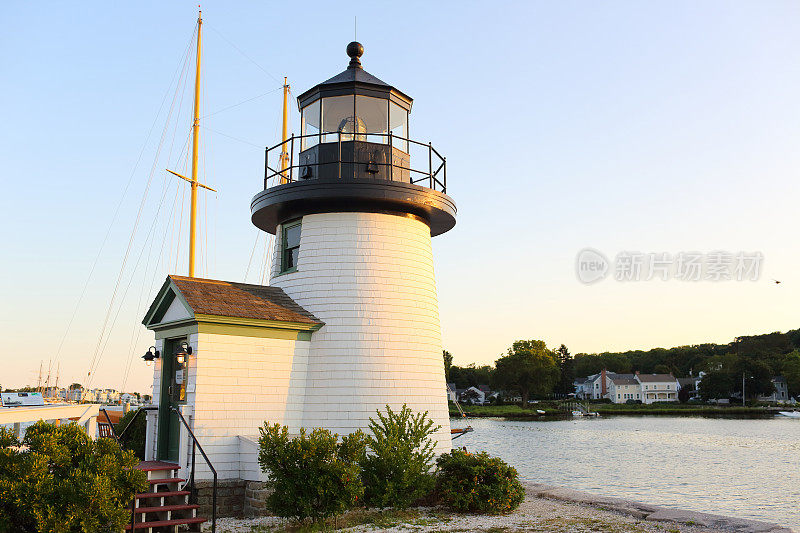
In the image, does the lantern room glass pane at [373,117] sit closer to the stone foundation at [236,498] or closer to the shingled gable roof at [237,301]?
the shingled gable roof at [237,301]

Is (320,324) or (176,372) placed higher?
(320,324)

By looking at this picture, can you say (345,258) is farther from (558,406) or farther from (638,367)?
(638,367)

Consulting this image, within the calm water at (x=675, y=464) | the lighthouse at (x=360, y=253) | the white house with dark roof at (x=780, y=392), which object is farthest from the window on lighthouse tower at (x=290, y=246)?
the white house with dark roof at (x=780, y=392)

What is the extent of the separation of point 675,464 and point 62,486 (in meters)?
31.1

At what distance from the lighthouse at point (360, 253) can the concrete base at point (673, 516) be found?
367cm

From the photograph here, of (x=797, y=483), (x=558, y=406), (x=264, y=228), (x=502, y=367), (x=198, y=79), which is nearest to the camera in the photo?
(x=264, y=228)

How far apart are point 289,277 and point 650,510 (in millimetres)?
8672

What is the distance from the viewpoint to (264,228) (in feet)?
50.8

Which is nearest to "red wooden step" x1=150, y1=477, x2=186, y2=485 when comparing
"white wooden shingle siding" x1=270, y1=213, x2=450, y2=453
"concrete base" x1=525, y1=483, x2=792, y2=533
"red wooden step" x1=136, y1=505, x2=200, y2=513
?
"red wooden step" x1=136, y1=505, x2=200, y2=513

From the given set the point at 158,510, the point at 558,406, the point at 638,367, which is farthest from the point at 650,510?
the point at 638,367

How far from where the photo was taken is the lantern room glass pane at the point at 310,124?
14125 millimetres

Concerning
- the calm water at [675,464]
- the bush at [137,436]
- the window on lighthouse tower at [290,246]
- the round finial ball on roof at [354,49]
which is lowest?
the calm water at [675,464]

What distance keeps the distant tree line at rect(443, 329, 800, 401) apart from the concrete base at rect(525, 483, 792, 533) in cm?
8104

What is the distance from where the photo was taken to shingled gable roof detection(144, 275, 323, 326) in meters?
11.8
